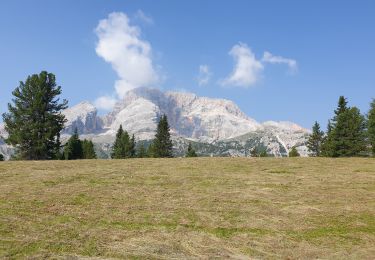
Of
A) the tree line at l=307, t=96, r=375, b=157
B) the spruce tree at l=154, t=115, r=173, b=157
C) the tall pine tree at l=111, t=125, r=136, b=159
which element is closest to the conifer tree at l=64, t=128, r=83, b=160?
the tall pine tree at l=111, t=125, r=136, b=159

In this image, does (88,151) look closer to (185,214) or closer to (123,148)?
(123,148)

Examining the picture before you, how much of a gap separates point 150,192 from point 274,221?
9.30 m

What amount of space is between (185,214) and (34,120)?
52.6 m

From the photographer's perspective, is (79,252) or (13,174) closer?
(79,252)

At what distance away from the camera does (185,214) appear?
2192cm

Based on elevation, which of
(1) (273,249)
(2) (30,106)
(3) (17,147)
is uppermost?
(2) (30,106)

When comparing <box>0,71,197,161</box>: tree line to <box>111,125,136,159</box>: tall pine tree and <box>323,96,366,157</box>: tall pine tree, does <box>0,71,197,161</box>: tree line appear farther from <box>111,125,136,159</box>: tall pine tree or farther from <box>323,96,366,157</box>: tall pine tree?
<box>323,96,366,157</box>: tall pine tree

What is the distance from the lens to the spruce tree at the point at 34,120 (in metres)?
66.5

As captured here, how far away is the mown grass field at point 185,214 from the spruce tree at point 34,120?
31.9 m

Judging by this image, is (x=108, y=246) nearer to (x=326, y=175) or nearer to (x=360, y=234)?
(x=360, y=234)

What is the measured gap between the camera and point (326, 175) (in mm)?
34938

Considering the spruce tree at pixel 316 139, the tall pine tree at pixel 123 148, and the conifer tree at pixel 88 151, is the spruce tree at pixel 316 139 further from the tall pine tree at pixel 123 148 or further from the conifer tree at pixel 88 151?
the conifer tree at pixel 88 151

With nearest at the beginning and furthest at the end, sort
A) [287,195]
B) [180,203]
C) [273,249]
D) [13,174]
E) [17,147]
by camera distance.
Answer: [273,249], [180,203], [287,195], [13,174], [17,147]

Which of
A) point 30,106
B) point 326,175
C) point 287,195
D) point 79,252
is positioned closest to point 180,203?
point 287,195
